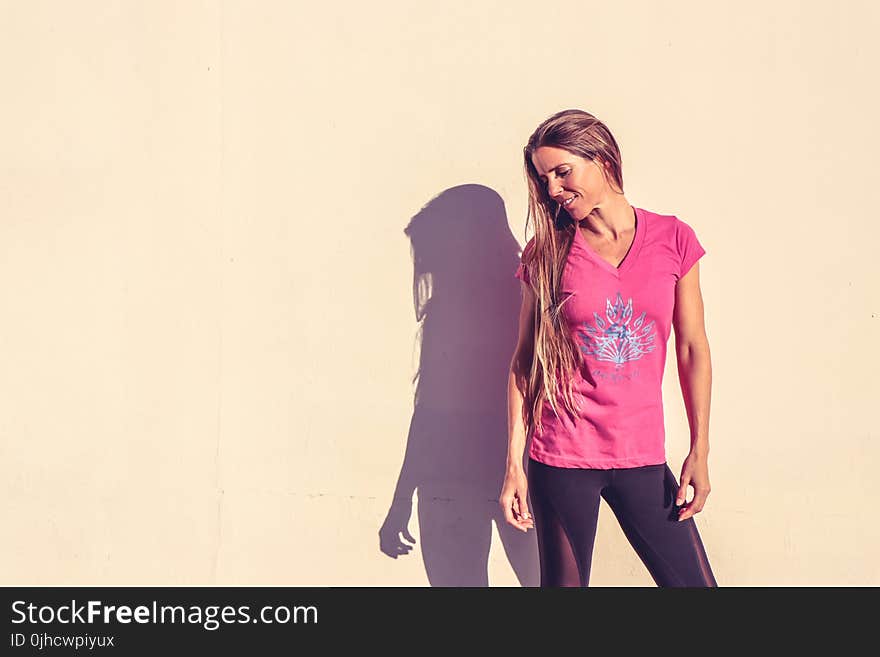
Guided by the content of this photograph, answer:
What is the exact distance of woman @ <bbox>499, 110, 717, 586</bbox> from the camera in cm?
204

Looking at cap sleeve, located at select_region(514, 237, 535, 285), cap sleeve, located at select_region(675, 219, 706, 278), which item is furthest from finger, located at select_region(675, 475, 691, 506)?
cap sleeve, located at select_region(514, 237, 535, 285)

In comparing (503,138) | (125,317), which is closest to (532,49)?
(503,138)

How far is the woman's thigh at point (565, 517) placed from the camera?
209 cm

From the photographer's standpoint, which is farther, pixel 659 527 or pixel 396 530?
pixel 396 530

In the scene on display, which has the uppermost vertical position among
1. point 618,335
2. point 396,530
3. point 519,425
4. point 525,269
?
point 525,269

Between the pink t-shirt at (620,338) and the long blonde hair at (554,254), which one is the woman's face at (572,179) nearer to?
the long blonde hair at (554,254)

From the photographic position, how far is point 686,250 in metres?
2.07

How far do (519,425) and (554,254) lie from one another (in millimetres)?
497

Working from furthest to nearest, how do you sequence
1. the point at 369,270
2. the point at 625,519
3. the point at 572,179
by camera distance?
the point at 369,270 < the point at 625,519 < the point at 572,179

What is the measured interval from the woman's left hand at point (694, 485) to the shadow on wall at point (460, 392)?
64 cm

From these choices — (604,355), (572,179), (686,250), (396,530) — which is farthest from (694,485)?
(396,530)

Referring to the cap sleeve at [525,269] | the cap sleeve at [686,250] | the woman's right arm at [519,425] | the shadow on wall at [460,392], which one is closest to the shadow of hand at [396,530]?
the shadow on wall at [460,392]

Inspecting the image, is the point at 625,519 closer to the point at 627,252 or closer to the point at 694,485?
the point at 694,485

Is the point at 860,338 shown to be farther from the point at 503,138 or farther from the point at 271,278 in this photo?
the point at 271,278
